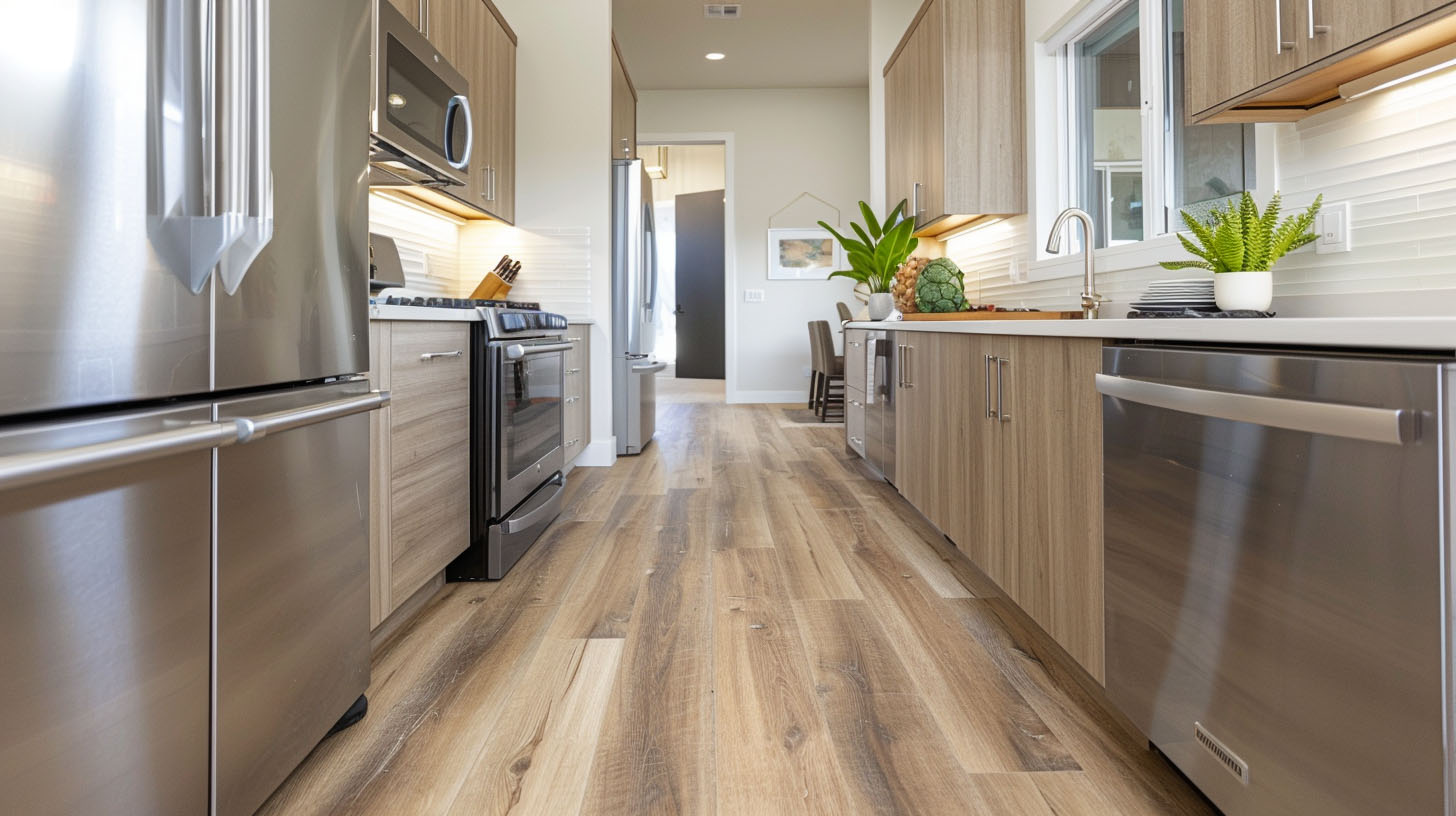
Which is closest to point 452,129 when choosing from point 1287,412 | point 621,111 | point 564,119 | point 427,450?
point 427,450

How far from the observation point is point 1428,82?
142cm

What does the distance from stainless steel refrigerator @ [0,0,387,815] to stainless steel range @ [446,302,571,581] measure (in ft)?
3.35

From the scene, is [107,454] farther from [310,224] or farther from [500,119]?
[500,119]

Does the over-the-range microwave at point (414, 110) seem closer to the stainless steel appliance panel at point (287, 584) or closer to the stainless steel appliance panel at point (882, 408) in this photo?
the stainless steel appliance panel at point (287, 584)

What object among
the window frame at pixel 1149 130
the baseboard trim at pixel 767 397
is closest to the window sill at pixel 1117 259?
the window frame at pixel 1149 130

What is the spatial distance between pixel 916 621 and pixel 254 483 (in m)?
1.49

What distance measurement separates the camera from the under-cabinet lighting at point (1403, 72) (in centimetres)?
134

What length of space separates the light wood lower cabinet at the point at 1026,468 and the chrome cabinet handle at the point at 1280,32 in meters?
0.61

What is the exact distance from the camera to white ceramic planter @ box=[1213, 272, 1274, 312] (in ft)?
4.98

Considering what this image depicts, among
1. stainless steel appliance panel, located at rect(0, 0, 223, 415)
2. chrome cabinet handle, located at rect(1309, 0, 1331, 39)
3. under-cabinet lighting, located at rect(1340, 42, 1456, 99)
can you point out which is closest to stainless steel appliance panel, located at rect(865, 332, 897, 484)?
under-cabinet lighting, located at rect(1340, 42, 1456, 99)

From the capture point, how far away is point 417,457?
6.28ft

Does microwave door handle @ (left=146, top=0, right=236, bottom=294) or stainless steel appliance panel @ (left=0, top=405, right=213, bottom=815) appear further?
microwave door handle @ (left=146, top=0, right=236, bottom=294)

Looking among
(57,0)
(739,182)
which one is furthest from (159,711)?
(739,182)

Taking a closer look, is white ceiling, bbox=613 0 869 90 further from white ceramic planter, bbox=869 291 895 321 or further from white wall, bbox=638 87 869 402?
white ceramic planter, bbox=869 291 895 321
